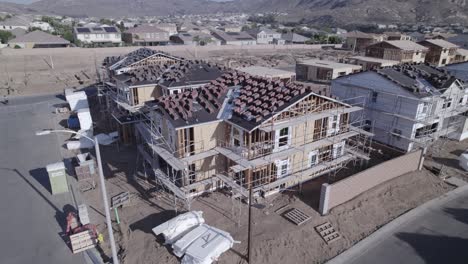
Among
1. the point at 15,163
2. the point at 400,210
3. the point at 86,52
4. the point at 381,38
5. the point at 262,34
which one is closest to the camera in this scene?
the point at 400,210

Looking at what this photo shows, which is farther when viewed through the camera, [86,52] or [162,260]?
[86,52]

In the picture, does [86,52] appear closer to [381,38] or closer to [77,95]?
[77,95]

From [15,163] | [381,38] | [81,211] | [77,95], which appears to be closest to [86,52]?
[77,95]

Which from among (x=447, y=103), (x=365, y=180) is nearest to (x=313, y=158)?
(x=365, y=180)

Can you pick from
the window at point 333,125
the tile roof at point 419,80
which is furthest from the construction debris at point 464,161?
the window at point 333,125

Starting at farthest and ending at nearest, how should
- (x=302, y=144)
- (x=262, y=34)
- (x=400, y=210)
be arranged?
(x=262, y=34) → (x=302, y=144) → (x=400, y=210)

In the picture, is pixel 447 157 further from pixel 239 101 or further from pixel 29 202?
pixel 29 202

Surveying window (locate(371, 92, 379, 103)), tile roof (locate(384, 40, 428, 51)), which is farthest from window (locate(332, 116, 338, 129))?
tile roof (locate(384, 40, 428, 51))

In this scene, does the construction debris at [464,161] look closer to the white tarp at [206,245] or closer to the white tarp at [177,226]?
the white tarp at [206,245]
